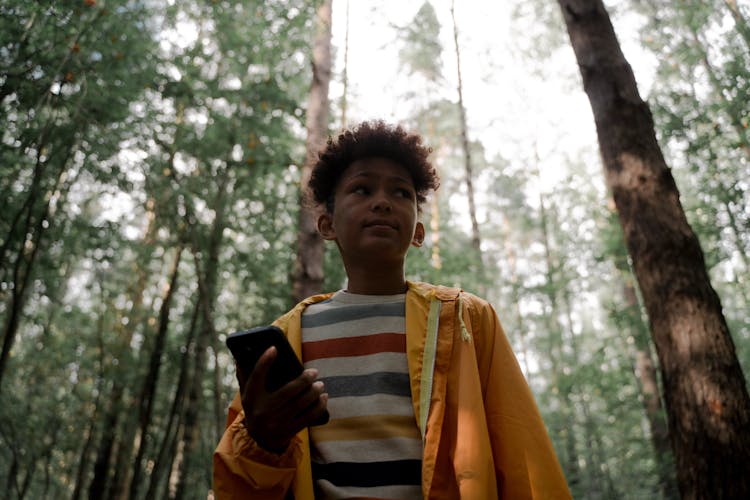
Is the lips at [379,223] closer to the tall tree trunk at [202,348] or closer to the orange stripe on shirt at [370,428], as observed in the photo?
the orange stripe on shirt at [370,428]

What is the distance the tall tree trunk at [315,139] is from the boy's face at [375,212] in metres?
2.58

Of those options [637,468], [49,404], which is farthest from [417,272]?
[637,468]

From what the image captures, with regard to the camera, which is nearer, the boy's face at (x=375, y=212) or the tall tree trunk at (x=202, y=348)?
Answer: the boy's face at (x=375, y=212)

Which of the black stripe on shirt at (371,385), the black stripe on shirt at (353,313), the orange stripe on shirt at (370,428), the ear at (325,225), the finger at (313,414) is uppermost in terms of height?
the ear at (325,225)

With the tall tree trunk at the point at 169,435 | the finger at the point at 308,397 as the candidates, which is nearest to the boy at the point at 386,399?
the finger at the point at 308,397

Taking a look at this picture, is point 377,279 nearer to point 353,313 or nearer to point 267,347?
point 353,313

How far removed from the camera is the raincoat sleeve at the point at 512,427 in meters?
1.26

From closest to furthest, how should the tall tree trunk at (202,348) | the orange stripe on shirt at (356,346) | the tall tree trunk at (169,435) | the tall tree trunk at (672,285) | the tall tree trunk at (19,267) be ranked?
1. the orange stripe on shirt at (356,346)
2. the tall tree trunk at (672,285)
3. the tall tree trunk at (19,267)
4. the tall tree trunk at (169,435)
5. the tall tree trunk at (202,348)

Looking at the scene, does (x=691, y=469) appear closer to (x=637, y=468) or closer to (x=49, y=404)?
(x=49, y=404)

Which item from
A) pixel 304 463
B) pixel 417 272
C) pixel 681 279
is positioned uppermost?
pixel 417 272

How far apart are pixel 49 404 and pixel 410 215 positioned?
11911 millimetres

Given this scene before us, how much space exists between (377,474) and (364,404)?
0.19m

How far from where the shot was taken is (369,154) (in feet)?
6.12

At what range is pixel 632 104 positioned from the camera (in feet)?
12.2
